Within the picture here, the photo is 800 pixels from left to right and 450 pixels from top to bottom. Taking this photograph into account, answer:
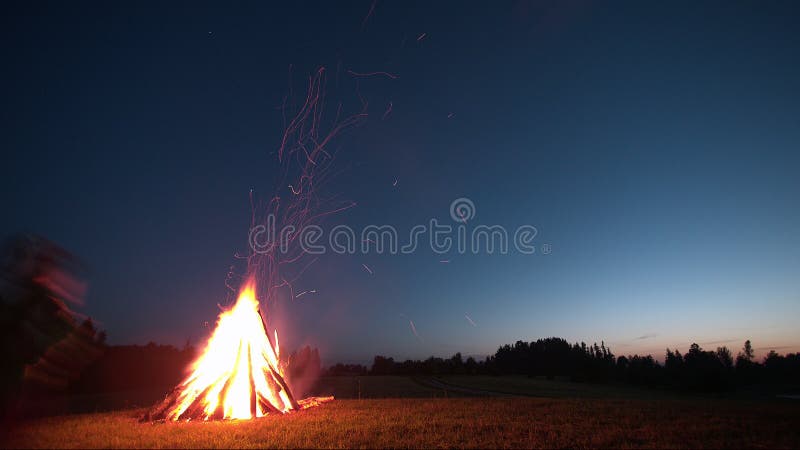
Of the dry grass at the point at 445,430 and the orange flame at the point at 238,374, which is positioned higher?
the orange flame at the point at 238,374

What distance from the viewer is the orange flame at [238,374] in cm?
1791

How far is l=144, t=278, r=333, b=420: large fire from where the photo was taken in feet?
58.2

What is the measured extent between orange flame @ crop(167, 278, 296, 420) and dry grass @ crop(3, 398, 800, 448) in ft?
5.34

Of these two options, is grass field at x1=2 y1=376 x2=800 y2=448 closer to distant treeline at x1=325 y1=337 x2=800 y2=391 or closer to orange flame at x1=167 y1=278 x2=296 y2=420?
orange flame at x1=167 y1=278 x2=296 y2=420

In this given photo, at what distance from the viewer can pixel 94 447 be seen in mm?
11961

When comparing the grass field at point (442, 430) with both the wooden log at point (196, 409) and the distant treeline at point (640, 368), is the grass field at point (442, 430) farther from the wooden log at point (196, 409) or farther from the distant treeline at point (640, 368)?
the distant treeline at point (640, 368)

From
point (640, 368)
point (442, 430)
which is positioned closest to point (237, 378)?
point (442, 430)

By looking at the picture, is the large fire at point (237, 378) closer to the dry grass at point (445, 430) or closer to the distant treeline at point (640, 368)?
the dry grass at point (445, 430)

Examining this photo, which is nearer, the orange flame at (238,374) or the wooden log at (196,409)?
the wooden log at (196,409)

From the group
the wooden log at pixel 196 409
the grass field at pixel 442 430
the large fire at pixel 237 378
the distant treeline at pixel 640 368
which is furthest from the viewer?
the distant treeline at pixel 640 368

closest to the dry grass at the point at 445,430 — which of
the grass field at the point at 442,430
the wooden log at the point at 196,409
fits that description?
the grass field at the point at 442,430

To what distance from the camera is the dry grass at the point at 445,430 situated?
40.7ft

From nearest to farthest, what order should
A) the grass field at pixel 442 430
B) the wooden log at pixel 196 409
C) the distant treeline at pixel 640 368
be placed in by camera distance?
the grass field at pixel 442 430 < the wooden log at pixel 196 409 < the distant treeline at pixel 640 368

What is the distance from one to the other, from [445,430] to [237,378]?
10.1m
